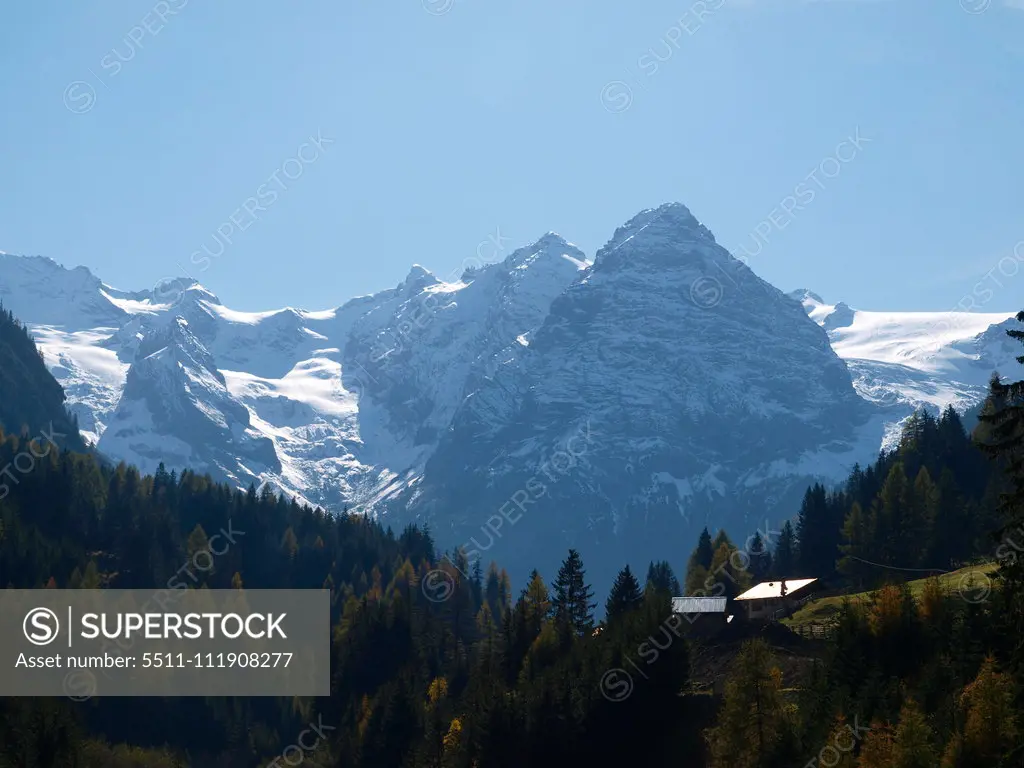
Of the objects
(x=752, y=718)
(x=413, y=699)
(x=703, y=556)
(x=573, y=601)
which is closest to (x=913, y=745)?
(x=752, y=718)

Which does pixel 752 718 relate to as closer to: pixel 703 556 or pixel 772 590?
pixel 772 590

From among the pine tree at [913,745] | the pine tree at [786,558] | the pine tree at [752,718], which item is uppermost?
the pine tree at [786,558]

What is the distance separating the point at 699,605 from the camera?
443 feet

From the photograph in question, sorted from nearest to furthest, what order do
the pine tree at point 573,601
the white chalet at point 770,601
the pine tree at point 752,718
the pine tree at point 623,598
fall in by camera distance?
the pine tree at point 752,718 → the white chalet at point 770,601 → the pine tree at point 623,598 → the pine tree at point 573,601

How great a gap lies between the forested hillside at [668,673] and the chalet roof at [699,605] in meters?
2.30

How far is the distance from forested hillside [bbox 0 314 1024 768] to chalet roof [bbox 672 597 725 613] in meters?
2.30

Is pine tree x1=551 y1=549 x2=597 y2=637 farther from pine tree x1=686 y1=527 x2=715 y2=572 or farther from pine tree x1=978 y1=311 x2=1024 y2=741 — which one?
pine tree x1=978 y1=311 x2=1024 y2=741

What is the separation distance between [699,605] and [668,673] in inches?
903

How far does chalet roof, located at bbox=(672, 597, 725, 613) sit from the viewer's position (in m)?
133

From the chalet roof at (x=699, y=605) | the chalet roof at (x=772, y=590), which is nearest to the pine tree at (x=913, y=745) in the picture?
the chalet roof at (x=699, y=605)

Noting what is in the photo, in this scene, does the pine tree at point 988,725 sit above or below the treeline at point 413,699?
below

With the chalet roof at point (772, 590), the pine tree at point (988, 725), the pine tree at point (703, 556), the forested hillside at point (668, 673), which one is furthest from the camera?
the pine tree at point (703, 556)

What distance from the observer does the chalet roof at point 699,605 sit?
133 m

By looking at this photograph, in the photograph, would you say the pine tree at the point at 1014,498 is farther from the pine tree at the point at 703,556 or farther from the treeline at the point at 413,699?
the pine tree at the point at 703,556
